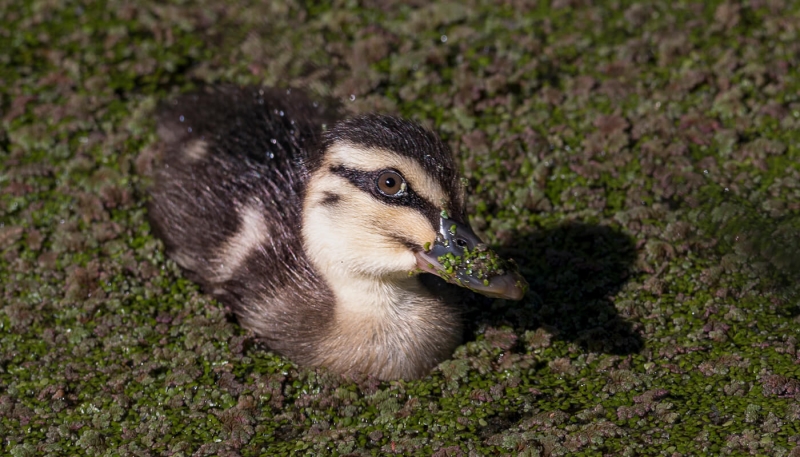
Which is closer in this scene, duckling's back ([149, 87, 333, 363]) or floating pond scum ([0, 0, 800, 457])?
floating pond scum ([0, 0, 800, 457])

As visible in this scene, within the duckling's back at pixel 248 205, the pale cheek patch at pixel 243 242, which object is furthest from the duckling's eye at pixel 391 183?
the pale cheek patch at pixel 243 242

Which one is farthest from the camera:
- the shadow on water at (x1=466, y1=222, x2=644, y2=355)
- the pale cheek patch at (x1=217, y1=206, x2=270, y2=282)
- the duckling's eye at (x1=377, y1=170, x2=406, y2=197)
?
the pale cheek patch at (x1=217, y1=206, x2=270, y2=282)

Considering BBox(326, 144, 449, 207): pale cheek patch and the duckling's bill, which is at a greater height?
BBox(326, 144, 449, 207): pale cheek patch

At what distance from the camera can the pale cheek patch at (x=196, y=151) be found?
7059 millimetres

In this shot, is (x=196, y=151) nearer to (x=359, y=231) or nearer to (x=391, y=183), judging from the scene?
(x=359, y=231)

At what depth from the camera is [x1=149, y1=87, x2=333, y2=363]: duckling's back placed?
642 centimetres

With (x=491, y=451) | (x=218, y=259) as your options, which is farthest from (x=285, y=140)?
(x=491, y=451)

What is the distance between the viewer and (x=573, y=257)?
6.91 metres

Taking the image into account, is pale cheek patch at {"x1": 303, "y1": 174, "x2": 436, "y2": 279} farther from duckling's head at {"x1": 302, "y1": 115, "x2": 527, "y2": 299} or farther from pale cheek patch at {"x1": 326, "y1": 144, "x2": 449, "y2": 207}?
pale cheek patch at {"x1": 326, "y1": 144, "x2": 449, "y2": 207}

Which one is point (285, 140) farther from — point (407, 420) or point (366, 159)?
point (407, 420)

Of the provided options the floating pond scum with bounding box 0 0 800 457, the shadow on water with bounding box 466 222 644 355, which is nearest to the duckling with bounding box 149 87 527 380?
the floating pond scum with bounding box 0 0 800 457

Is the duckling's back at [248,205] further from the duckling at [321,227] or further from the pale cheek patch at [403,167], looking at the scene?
the pale cheek patch at [403,167]

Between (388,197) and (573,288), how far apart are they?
61.8 inches

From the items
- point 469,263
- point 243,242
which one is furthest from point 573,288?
point 243,242
